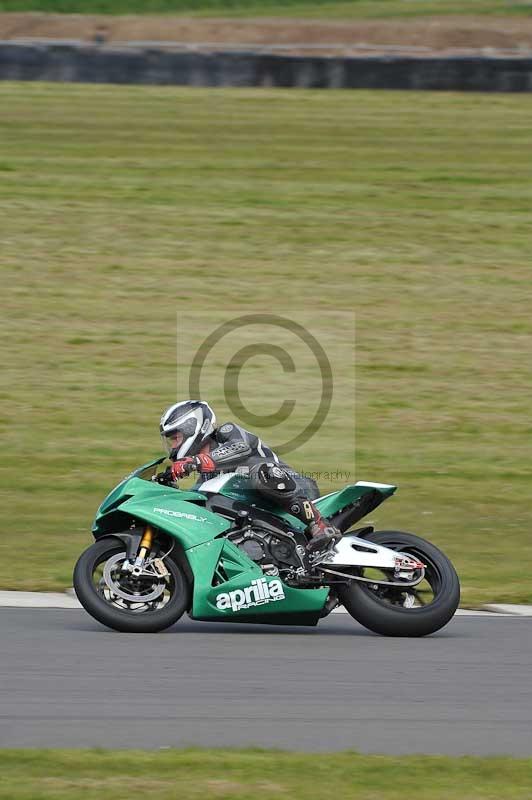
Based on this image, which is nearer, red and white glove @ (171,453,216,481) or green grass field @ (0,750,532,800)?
green grass field @ (0,750,532,800)

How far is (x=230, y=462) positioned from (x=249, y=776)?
9.62ft

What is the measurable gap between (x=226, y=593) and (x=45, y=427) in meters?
7.46

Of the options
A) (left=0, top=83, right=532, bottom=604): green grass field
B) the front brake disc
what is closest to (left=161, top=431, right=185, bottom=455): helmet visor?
the front brake disc

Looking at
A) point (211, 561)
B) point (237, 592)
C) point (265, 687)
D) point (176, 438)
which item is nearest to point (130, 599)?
point (211, 561)

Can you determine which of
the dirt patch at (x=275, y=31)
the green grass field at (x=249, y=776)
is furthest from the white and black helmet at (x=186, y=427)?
the dirt patch at (x=275, y=31)

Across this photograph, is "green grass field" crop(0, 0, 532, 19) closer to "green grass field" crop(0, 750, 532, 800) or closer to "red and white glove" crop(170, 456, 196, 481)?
"red and white glove" crop(170, 456, 196, 481)

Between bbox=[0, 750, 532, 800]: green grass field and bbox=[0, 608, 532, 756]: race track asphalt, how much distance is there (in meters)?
0.19

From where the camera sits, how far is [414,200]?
76.0 ft

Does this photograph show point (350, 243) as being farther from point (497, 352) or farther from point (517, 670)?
point (517, 670)

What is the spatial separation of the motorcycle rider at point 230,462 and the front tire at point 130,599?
0.58 m

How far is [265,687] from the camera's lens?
24.4 feet

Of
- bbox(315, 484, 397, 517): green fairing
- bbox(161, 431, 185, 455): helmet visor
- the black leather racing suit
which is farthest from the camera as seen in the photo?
bbox(315, 484, 397, 517): green fairing

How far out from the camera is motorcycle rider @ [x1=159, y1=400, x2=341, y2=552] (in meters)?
8.54

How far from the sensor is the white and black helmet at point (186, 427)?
8609 millimetres
